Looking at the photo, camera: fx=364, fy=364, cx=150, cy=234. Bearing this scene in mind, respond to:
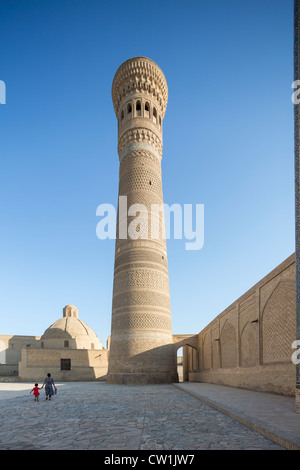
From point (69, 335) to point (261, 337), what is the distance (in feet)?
74.5

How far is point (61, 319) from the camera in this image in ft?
109

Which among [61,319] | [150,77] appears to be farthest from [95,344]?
[150,77]

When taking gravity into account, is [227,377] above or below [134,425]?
below

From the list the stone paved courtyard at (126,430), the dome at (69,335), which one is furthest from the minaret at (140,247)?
the dome at (69,335)

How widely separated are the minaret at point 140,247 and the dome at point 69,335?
1245cm

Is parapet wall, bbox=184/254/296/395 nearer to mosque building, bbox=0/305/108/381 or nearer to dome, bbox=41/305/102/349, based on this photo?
mosque building, bbox=0/305/108/381

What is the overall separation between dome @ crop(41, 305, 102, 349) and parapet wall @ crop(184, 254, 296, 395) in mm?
16729

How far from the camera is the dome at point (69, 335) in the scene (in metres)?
30.6

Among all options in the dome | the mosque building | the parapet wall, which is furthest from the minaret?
the dome

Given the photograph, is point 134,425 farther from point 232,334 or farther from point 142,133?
point 142,133

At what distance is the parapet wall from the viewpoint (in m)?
9.65

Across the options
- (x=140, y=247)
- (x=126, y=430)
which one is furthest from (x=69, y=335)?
(x=126, y=430)

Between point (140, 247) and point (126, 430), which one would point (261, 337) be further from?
point (140, 247)
